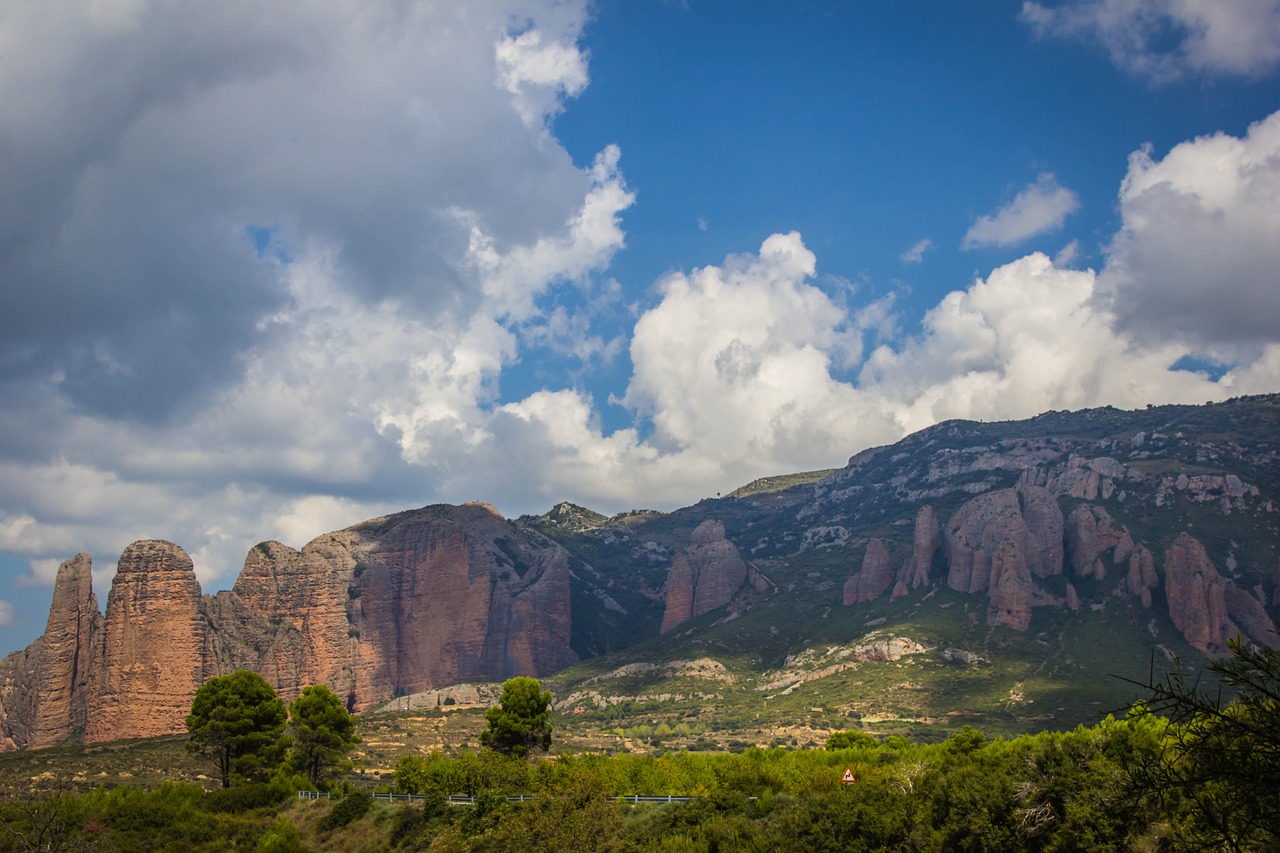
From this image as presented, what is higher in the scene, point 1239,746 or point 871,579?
point 871,579

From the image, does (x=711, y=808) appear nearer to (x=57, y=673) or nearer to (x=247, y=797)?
(x=247, y=797)

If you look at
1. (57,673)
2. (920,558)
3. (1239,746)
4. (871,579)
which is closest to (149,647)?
(57,673)

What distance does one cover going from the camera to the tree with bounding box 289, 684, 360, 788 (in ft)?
256

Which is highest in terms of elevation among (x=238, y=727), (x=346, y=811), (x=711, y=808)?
(x=238, y=727)

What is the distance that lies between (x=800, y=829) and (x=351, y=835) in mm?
30433

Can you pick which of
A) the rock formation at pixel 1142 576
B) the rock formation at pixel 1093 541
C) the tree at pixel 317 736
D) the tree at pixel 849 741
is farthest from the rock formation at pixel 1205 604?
the tree at pixel 317 736

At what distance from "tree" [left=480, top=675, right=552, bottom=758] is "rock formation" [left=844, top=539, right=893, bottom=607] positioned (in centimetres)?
11729

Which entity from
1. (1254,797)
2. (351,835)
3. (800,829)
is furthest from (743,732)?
(1254,797)

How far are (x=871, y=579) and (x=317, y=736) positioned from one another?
426 feet

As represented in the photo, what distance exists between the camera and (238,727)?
248 ft

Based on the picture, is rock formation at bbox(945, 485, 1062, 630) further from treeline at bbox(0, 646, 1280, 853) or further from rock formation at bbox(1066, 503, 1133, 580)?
treeline at bbox(0, 646, 1280, 853)

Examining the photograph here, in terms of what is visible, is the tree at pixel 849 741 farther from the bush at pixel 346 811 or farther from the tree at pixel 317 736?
the tree at pixel 317 736

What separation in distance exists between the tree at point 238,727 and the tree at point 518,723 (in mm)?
17342

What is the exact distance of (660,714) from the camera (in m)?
148
